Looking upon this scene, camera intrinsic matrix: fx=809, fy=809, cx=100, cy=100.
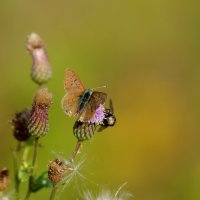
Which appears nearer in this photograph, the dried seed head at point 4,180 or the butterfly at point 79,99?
the butterfly at point 79,99

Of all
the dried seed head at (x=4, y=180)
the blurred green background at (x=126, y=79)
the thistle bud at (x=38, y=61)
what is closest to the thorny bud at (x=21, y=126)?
the dried seed head at (x=4, y=180)

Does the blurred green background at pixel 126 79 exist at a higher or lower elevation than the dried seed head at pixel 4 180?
higher

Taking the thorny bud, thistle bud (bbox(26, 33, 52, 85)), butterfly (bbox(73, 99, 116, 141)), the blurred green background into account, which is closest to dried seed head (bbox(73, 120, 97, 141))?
butterfly (bbox(73, 99, 116, 141))

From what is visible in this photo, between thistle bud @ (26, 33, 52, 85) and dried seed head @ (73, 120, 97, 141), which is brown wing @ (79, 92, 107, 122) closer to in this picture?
dried seed head @ (73, 120, 97, 141)

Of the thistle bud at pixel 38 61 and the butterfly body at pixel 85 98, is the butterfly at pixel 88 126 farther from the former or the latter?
the thistle bud at pixel 38 61

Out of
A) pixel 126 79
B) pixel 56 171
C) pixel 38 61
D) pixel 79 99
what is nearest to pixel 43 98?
pixel 79 99

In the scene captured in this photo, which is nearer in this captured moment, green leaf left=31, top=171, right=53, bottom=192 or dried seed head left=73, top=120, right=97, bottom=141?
dried seed head left=73, top=120, right=97, bottom=141
